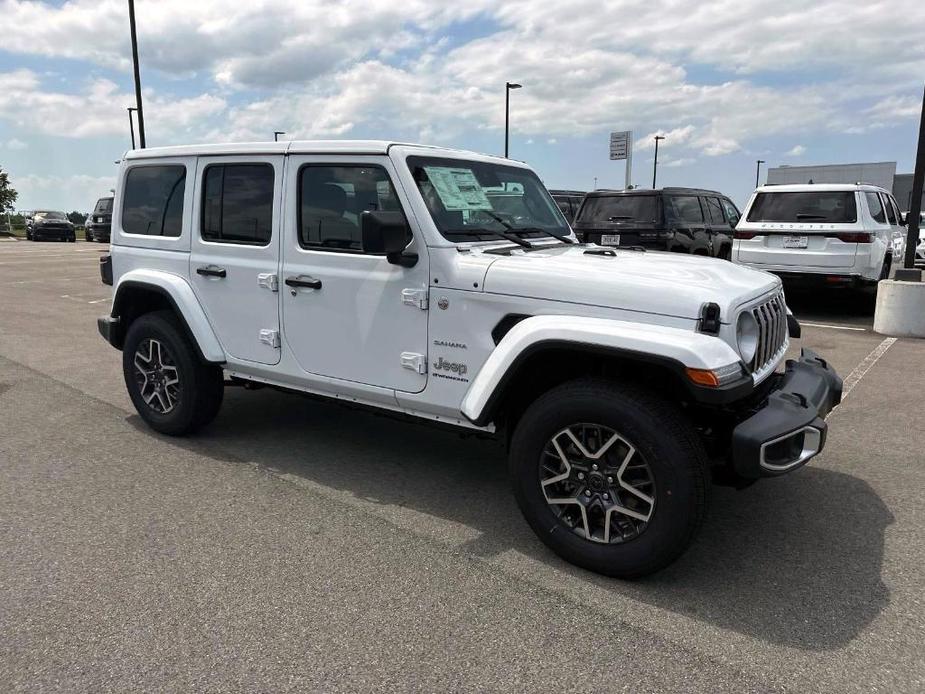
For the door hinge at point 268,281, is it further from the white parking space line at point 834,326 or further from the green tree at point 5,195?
the green tree at point 5,195

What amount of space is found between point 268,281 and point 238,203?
58 centimetres

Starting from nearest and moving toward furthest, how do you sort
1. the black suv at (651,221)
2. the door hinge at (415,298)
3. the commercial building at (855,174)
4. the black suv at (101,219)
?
the door hinge at (415,298) → the black suv at (651,221) → the black suv at (101,219) → the commercial building at (855,174)

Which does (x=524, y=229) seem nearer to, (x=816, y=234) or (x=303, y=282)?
(x=303, y=282)

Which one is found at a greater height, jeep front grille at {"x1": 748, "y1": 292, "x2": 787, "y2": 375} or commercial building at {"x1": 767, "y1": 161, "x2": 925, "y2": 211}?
commercial building at {"x1": 767, "y1": 161, "x2": 925, "y2": 211}

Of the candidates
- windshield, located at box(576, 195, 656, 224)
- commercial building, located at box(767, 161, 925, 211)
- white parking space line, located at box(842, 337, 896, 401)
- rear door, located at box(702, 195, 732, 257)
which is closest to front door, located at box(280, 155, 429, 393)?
white parking space line, located at box(842, 337, 896, 401)

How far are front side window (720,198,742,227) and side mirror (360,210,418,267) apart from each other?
400 inches

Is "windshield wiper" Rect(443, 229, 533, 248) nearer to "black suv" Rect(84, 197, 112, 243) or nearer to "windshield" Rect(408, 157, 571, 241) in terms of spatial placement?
"windshield" Rect(408, 157, 571, 241)

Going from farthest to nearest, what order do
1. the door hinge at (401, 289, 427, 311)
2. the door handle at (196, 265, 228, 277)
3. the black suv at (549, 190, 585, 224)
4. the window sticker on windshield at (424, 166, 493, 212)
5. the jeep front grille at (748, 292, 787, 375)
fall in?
the black suv at (549, 190, 585, 224), the door handle at (196, 265, 228, 277), the window sticker on windshield at (424, 166, 493, 212), the door hinge at (401, 289, 427, 311), the jeep front grille at (748, 292, 787, 375)

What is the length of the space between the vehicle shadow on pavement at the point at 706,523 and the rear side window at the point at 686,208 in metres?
6.75

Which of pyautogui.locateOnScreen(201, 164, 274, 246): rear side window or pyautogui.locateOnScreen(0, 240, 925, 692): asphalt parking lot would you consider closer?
pyautogui.locateOnScreen(0, 240, 925, 692): asphalt parking lot

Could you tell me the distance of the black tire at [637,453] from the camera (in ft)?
9.39

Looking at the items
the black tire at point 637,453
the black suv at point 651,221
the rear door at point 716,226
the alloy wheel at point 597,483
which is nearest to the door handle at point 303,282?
the black tire at point 637,453

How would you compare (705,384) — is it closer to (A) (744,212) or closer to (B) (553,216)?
(B) (553,216)

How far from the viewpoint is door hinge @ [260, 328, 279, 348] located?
4258 millimetres
